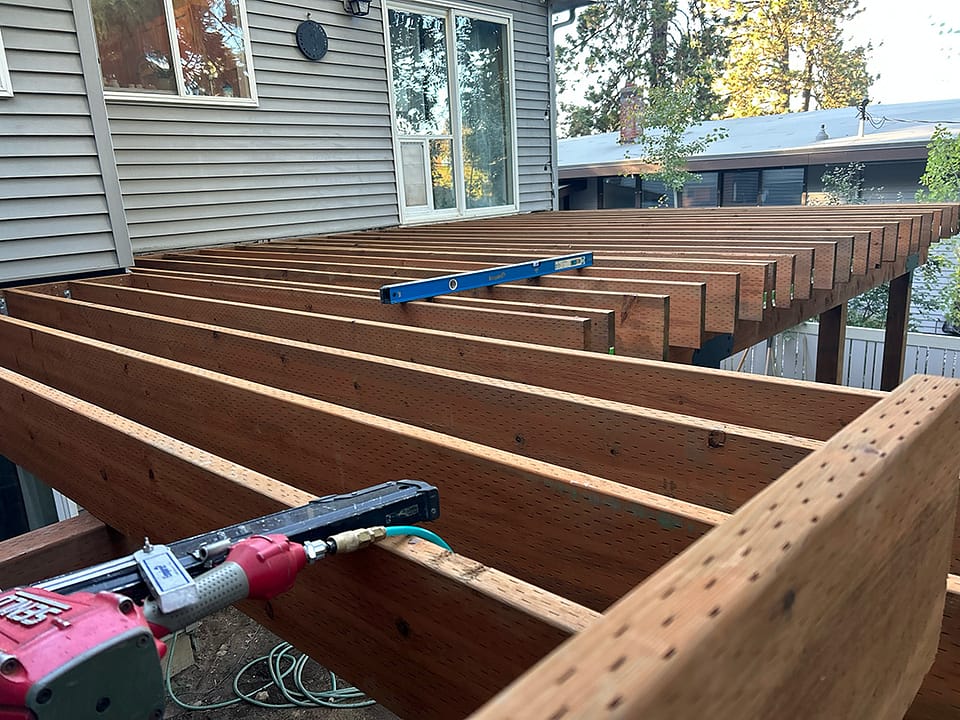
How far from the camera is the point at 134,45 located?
5348mm

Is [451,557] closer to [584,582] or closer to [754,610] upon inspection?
[584,582]

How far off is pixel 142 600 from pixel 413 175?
7.30 m

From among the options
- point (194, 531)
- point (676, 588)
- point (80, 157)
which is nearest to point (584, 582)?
point (676, 588)

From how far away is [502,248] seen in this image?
4.70 m

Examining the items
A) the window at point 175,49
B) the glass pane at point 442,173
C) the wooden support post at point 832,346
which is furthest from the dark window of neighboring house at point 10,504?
the wooden support post at point 832,346

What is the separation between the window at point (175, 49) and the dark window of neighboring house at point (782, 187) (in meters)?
12.9

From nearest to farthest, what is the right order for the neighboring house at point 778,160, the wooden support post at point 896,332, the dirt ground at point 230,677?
1. the dirt ground at point 230,677
2. the wooden support post at point 896,332
3. the neighboring house at point 778,160

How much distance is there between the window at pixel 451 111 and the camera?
7.64 m

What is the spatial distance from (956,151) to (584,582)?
12.6 metres

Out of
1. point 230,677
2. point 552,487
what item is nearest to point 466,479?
point 552,487

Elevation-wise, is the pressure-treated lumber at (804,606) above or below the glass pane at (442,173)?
below

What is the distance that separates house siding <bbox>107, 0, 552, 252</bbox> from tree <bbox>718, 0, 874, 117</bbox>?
72.9 feet

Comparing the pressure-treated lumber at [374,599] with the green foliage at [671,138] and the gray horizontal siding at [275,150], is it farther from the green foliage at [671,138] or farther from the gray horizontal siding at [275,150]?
the green foliage at [671,138]

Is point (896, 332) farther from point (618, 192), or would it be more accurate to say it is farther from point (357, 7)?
point (618, 192)
